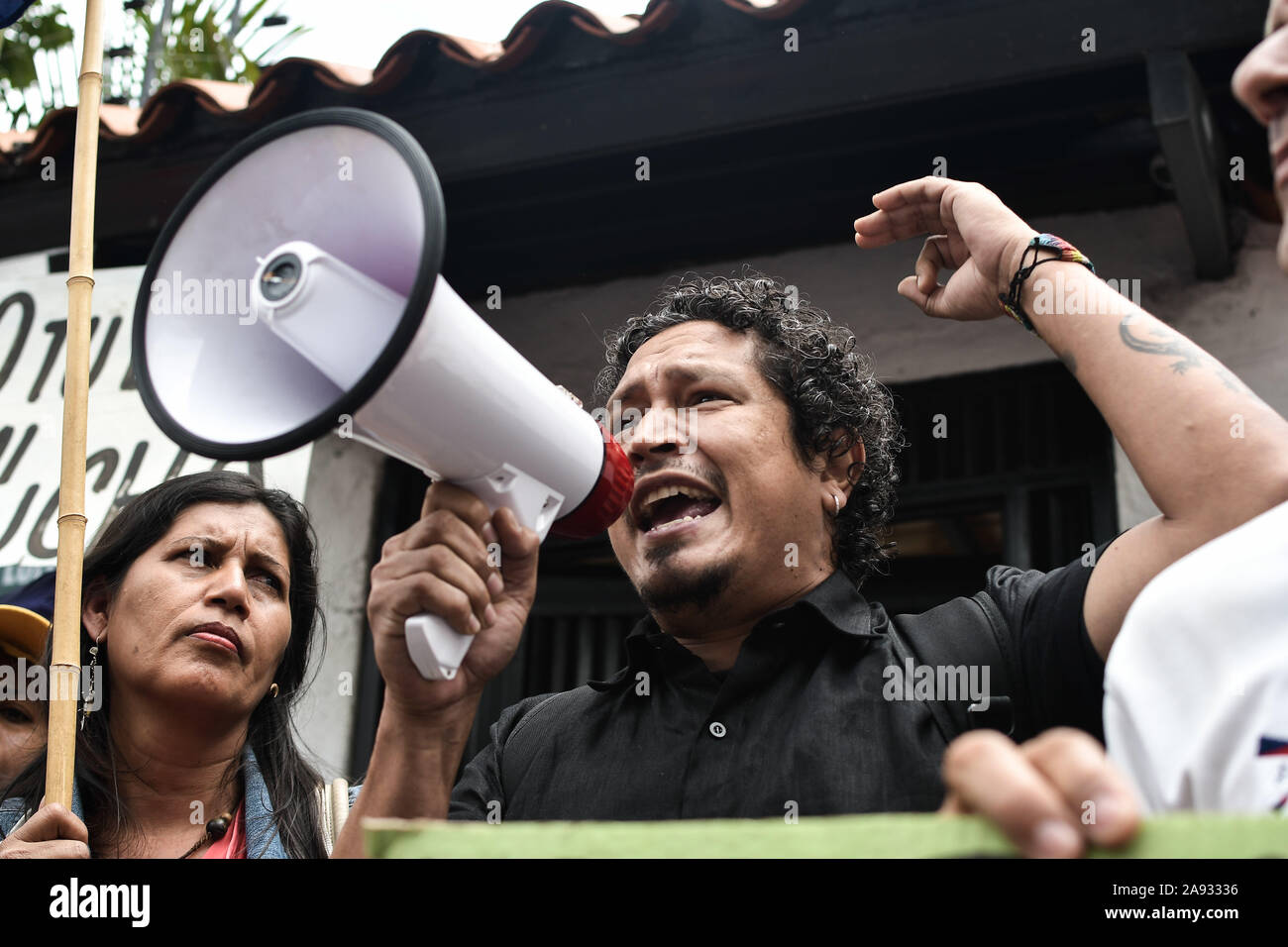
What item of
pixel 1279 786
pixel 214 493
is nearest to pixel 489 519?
pixel 1279 786

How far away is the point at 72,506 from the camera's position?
198cm

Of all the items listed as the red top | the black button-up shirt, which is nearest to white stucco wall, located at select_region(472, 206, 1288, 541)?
the black button-up shirt

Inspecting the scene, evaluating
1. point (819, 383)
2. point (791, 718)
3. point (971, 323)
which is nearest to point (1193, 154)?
Answer: point (971, 323)

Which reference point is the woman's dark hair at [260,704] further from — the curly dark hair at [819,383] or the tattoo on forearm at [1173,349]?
the tattoo on forearm at [1173,349]

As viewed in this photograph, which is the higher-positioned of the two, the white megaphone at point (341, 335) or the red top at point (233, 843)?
the white megaphone at point (341, 335)

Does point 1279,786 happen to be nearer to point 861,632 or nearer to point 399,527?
point 861,632

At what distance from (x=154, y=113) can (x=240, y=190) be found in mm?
2602

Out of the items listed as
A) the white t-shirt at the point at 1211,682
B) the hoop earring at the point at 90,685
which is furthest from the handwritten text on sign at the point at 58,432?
the white t-shirt at the point at 1211,682

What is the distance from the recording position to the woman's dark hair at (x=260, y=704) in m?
2.24

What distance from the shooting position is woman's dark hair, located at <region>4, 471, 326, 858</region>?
224 centimetres

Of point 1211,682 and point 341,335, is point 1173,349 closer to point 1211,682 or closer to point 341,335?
point 1211,682

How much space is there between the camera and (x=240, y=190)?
1597 millimetres

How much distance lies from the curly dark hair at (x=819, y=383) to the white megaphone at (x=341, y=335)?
73 cm

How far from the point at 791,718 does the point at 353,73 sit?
2.58m
